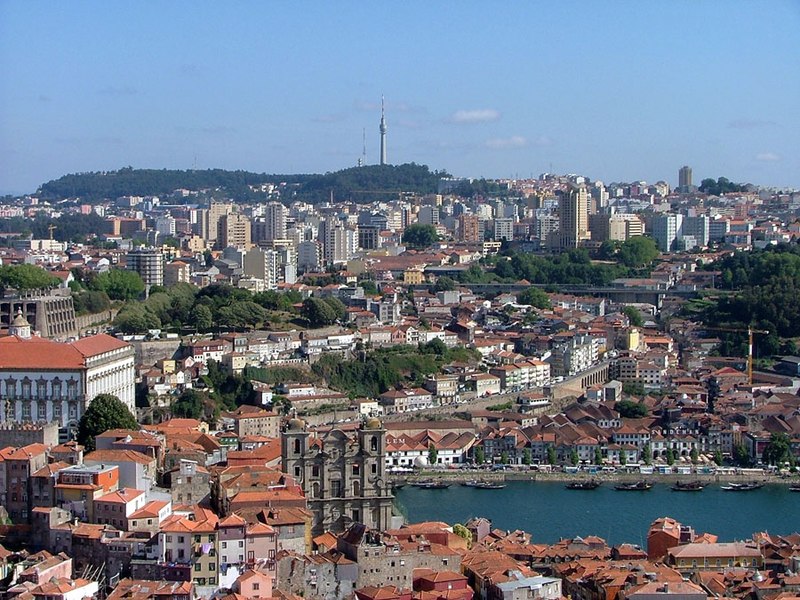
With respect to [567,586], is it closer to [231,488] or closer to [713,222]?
[231,488]

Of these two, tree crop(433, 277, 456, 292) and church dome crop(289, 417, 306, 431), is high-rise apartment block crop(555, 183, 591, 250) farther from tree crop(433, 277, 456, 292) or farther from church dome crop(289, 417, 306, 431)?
church dome crop(289, 417, 306, 431)

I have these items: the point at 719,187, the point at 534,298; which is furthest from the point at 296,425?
the point at 719,187

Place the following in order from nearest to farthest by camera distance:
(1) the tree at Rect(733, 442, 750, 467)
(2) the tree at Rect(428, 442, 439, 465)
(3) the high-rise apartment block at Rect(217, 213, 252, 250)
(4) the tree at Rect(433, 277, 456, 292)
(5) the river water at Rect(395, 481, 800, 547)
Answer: (5) the river water at Rect(395, 481, 800, 547) < (2) the tree at Rect(428, 442, 439, 465) < (1) the tree at Rect(733, 442, 750, 467) < (4) the tree at Rect(433, 277, 456, 292) < (3) the high-rise apartment block at Rect(217, 213, 252, 250)

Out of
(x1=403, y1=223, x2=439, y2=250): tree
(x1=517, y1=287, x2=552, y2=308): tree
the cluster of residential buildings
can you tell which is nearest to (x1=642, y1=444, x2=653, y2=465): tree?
A: the cluster of residential buildings

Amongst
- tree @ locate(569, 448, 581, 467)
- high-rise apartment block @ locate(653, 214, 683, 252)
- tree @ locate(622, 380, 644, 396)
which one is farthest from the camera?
high-rise apartment block @ locate(653, 214, 683, 252)

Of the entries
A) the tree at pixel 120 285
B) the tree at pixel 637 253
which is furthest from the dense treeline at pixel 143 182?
the tree at pixel 120 285

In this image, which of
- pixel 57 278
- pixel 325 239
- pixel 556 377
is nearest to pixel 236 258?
pixel 325 239

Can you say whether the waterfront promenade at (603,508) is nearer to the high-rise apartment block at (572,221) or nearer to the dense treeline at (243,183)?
the high-rise apartment block at (572,221)

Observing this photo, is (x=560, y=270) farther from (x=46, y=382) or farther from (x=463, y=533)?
(x=463, y=533)
